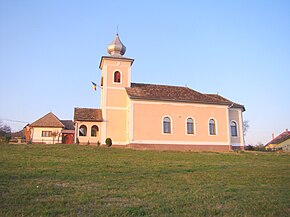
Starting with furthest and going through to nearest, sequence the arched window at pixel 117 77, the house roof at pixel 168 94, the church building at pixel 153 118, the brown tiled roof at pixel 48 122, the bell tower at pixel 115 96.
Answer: the brown tiled roof at pixel 48 122
the arched window at pixel 117 77
the bell tower at pixel 115 96
the house roof at pixel 168 94
the church building at pixel 153 118

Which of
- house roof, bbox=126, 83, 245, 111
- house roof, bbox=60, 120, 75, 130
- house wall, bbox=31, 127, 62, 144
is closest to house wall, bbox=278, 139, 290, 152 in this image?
house roof, bbox=126, 83, 245, 111

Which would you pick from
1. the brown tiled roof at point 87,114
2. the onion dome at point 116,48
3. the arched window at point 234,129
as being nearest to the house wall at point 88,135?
the brown tiled roof at point 87,114

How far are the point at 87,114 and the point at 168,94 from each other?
30.4ft

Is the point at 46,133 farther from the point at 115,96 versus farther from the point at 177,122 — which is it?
the point at 177,122

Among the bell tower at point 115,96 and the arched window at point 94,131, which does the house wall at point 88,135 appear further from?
the bell tower at point 115,96

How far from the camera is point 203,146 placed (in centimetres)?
3094

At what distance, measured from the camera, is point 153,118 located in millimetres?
30203

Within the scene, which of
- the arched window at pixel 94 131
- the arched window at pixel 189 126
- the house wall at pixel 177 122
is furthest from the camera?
the arched window at pixel 94 131

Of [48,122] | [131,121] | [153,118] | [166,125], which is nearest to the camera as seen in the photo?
[131,121]

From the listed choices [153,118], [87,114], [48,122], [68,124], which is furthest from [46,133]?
[153,118]

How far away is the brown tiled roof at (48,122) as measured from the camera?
4466 cm

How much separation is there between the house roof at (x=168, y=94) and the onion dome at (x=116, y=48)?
4212 millimetres

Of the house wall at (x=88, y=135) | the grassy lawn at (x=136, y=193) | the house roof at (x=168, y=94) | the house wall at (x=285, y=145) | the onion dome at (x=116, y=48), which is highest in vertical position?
the onion dome at (x=116, y=48)

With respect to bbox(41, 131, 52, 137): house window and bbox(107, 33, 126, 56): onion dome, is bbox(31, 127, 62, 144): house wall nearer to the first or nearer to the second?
bbox(41, 131, 52, 137): house window
